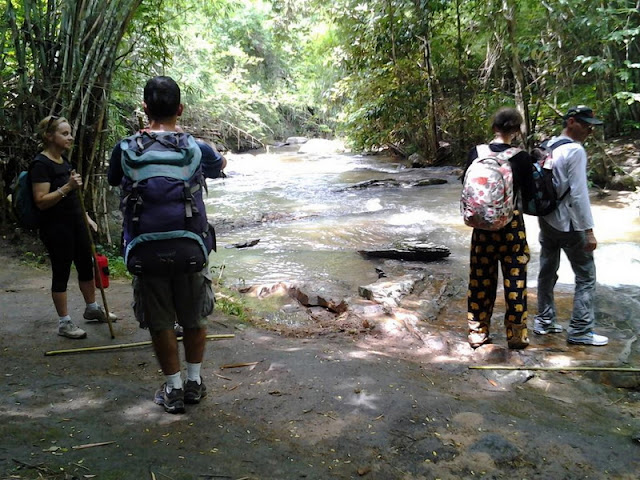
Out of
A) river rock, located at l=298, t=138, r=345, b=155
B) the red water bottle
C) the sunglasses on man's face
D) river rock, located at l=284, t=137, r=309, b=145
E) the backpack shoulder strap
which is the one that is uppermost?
the sunglasses on man's face

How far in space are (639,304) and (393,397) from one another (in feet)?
11.3

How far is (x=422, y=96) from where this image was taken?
16.2 m

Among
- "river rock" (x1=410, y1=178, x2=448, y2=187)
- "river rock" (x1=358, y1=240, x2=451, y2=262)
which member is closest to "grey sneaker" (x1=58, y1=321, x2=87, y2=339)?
"river rock" (x1=358, y1=240, x2=451, y2=262)

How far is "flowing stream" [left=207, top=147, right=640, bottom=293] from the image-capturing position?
21.6ft

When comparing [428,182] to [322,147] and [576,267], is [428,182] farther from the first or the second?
[322,147]

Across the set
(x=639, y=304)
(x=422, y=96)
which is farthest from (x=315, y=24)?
(x=639, y=304)

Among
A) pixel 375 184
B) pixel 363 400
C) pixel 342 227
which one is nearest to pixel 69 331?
pixel 363 400

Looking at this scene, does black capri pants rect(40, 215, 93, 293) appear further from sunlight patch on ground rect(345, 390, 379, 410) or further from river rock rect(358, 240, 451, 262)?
river rock rect(358, 240, 451, 262)

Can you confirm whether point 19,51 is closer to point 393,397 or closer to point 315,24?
point 393,397

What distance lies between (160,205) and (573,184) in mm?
2905

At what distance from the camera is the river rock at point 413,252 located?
7047 millimetres

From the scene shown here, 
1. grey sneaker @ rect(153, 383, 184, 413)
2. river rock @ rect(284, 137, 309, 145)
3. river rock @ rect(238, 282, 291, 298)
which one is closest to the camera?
grey sneaker @ rect(153, 383, 184, 413)

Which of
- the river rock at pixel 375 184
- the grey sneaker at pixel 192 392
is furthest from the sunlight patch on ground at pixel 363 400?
the river rock at pixel 375 184

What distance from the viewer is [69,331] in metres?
3.55
